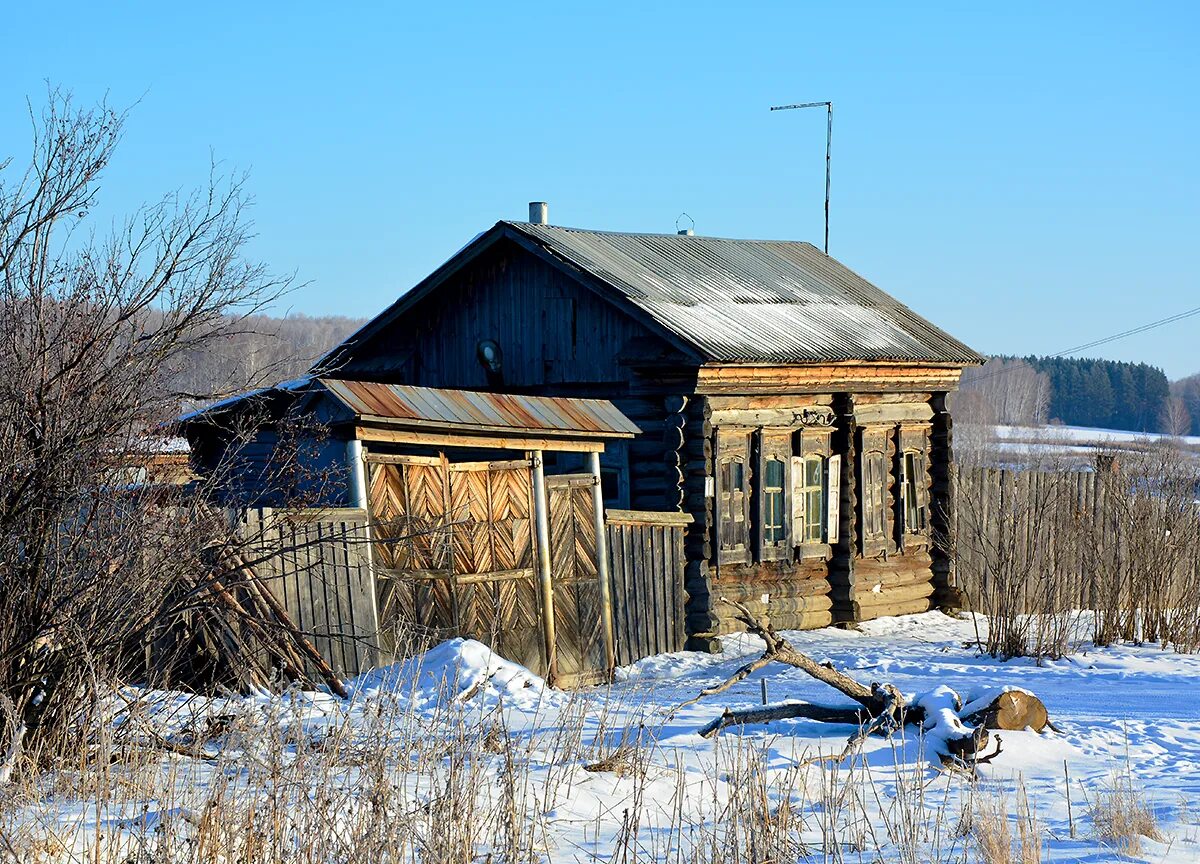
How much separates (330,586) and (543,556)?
2712 millimetres

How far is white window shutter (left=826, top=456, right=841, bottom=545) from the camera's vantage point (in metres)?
19.2

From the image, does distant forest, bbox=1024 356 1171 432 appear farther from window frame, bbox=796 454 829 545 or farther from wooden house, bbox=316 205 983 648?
window frame, bbox=796 454 829 545

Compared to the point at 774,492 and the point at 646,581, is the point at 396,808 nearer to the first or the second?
the point at 646,581

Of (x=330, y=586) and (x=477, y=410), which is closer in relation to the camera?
(x=330, y=586)

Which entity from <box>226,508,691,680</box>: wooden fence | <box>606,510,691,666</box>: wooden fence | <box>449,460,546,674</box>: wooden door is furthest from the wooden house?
<box>449,460,546,674</box>: wooden door

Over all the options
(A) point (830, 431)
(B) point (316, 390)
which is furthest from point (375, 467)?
(A) point (830, 431)

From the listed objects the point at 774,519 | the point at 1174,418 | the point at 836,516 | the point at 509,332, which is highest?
the point at 509,332

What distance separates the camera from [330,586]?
11812 mm

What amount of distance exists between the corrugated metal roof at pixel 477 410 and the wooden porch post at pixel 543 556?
413 mm

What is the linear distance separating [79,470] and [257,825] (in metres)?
2.55

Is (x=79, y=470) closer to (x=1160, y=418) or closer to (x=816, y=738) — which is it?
(x=816, y=738)

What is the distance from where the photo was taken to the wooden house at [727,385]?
17.0 meters

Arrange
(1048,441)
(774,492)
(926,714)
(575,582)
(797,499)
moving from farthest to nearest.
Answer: (1048,441)
(797,499)
(774,492)
(575,582)
(926,714)

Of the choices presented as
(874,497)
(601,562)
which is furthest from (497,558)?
(874,497)
